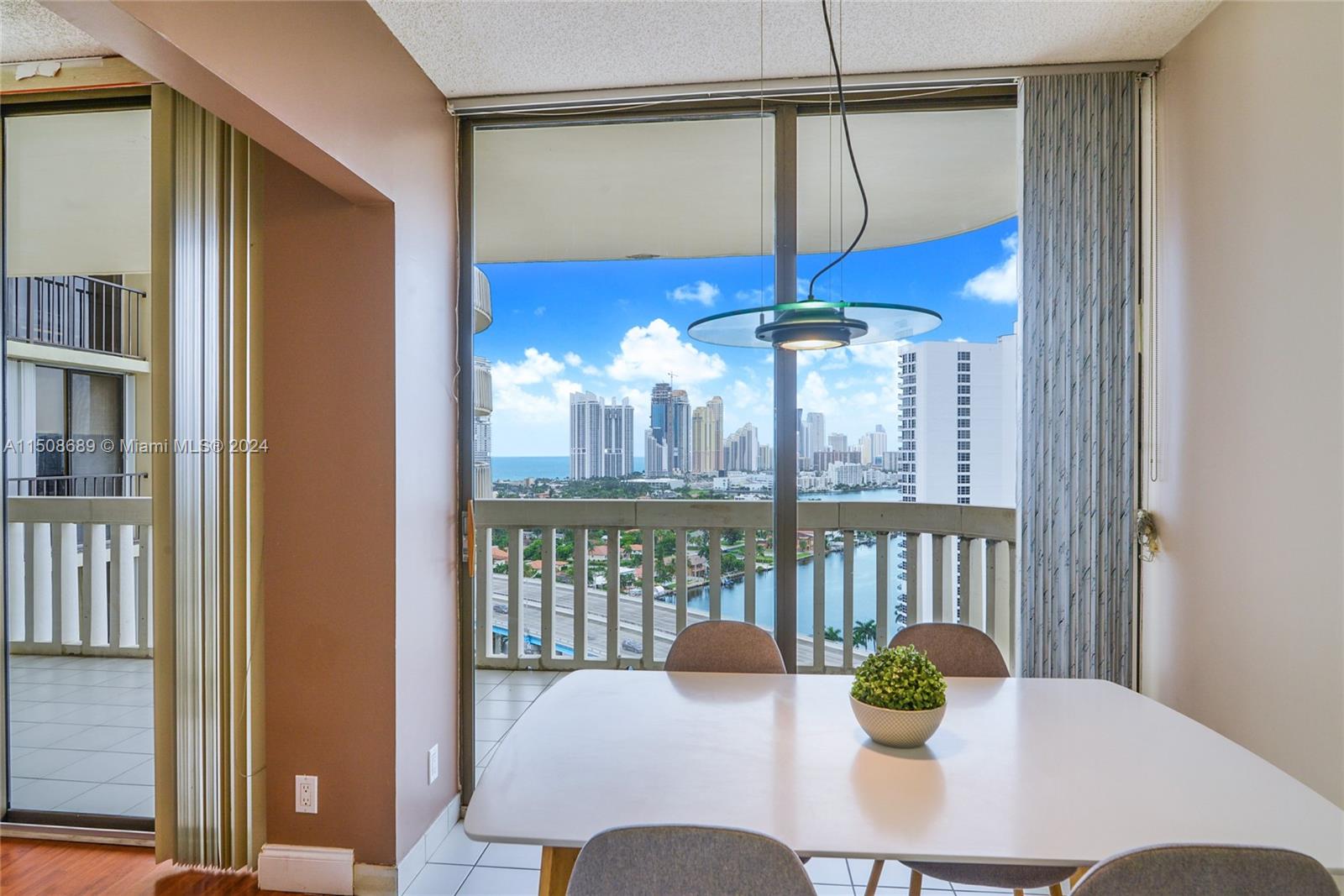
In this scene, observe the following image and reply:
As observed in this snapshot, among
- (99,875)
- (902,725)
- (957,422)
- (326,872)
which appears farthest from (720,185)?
(99,875)

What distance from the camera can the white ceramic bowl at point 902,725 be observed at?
1.41 meters

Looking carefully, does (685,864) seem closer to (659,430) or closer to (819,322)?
(819,322)

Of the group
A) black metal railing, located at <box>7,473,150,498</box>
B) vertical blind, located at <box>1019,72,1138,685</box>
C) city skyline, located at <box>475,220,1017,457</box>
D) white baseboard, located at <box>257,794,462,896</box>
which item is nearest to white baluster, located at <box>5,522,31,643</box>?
black metal railing, located at <box>7,473,150,498</box>

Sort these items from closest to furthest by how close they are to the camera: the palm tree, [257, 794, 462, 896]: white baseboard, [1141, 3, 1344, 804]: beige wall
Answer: [1141, 3, 1344, 804]: beige wall → [257, 794, 462, 896]: white baseboard → the palm tree

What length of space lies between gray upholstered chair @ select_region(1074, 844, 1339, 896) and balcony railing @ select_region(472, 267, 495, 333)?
2485 millimetres

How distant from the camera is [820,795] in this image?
124 cm

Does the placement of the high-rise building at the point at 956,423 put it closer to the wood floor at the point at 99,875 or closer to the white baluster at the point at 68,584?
the wood floor at the point at 99,875

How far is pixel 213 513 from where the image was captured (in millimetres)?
2188

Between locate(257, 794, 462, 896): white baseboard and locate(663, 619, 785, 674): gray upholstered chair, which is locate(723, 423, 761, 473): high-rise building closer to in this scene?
locate(663, 619, 785, 674): gray upholstered chair

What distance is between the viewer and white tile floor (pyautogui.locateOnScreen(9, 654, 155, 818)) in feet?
7.88

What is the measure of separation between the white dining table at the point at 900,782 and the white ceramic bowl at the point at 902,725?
0.03 m

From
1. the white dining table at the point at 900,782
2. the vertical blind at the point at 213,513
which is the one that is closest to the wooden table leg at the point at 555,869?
the white dining table at the point at 900,782

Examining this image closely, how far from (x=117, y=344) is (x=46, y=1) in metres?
1.50

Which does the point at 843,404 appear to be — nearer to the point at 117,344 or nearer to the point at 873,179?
the point at 873,179
